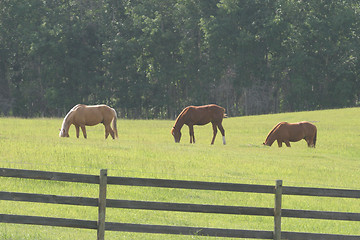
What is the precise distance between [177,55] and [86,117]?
48.7m

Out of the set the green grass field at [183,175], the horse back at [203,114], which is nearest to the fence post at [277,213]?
the green grass field at [183,175]

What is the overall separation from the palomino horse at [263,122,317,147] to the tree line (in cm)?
3956

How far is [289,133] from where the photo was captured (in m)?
32.0

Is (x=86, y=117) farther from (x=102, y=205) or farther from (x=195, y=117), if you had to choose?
(x=102, y=205)

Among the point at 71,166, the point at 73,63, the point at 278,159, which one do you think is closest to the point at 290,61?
the point at 73,63

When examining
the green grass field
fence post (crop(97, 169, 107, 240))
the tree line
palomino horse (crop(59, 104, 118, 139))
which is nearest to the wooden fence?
fence post (crop(97, 169, 107, 240))

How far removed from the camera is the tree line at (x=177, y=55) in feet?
240

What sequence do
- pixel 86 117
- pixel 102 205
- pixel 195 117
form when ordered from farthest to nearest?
pixel 195 117 → pixel 86 117 → pixel 102 205

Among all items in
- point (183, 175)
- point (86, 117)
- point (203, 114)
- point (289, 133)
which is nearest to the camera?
point (183, 175)

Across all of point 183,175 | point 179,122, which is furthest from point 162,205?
point 179,122

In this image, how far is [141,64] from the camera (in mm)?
79375

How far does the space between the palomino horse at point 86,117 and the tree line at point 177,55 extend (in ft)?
134

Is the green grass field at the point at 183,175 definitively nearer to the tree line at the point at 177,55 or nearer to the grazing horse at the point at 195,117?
the grazing horse at the point at 195,117

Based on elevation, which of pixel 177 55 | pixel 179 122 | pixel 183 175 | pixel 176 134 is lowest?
pixel 183 175
